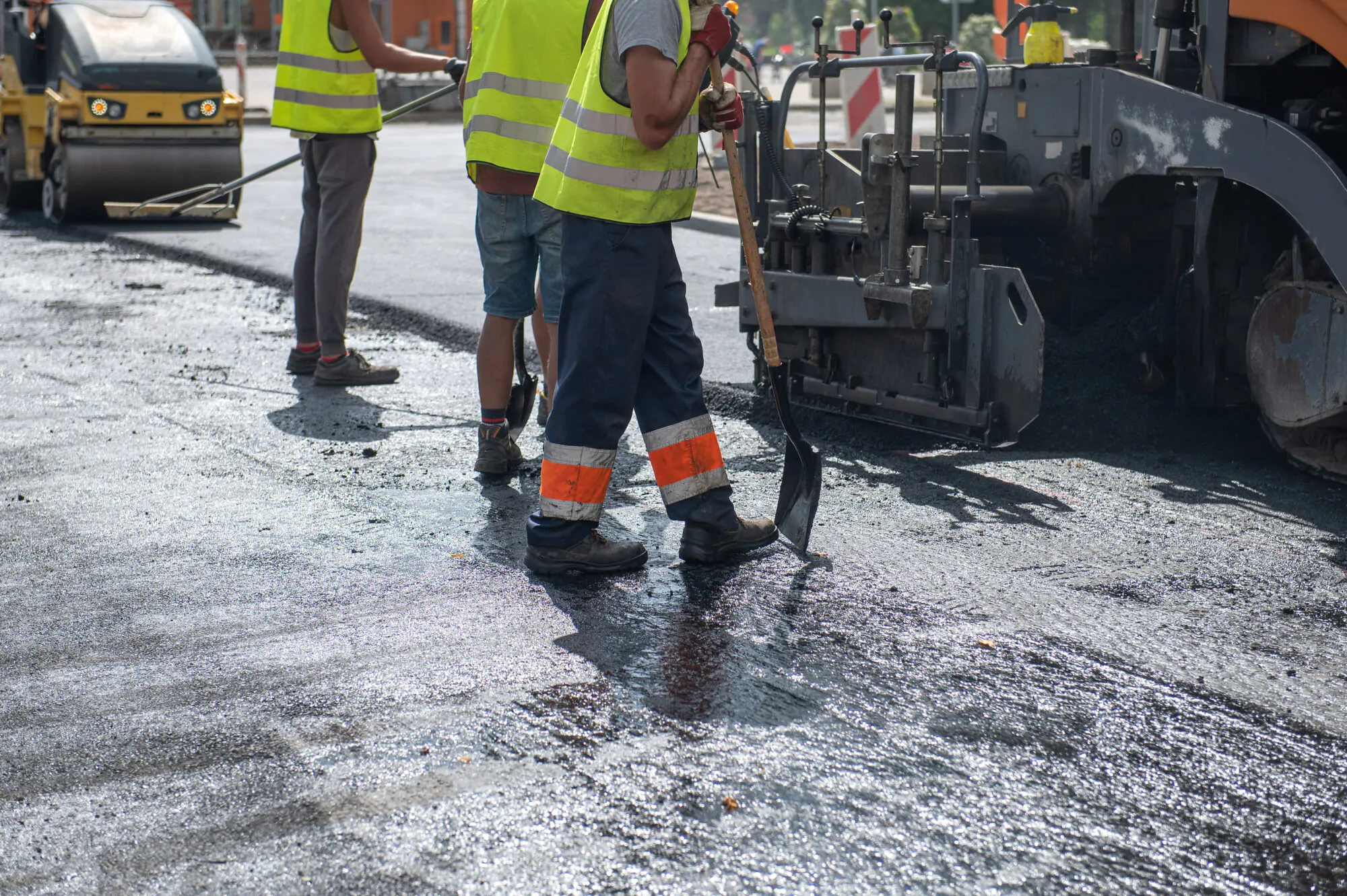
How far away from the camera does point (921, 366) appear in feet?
18.5

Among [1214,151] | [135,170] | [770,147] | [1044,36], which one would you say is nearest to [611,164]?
[1214,151]

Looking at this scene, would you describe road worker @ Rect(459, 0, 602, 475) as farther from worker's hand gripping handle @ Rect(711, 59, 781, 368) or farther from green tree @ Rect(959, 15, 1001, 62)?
green tree @ Rect(959, 15, 1001, 62)

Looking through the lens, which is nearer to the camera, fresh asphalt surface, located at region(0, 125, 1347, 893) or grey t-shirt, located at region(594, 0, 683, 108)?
fresh asphalt surface, located at region(0, 125, 1347, 893)

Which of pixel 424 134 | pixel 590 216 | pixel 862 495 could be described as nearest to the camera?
pixel 590 216

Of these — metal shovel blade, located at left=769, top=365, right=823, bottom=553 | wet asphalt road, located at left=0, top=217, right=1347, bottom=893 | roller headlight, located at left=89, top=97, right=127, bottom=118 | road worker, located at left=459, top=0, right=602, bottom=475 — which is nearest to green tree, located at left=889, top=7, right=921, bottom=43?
roller headlight, located at left=89, top=97, right=127, bottom=118

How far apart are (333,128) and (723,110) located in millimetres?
3153

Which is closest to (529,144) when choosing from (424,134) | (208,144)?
(208,144)

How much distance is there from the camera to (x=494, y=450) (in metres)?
5.36

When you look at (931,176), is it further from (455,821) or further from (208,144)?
(208,144)

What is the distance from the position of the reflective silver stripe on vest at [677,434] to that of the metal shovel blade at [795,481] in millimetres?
278

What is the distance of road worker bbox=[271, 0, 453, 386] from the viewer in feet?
22.3

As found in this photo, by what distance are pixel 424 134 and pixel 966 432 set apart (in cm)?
2178

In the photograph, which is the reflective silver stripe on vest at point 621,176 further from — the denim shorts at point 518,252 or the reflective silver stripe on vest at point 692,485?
the denim shorts at point 518,252

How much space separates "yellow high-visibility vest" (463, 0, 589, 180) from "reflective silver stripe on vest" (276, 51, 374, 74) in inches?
70.0
